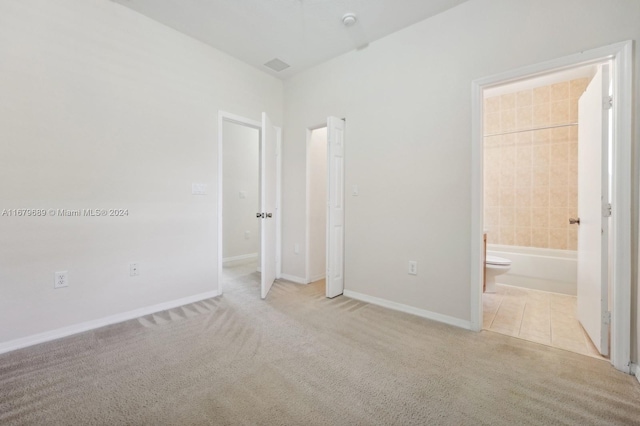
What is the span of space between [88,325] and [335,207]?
244cm

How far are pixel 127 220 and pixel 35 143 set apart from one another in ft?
2.67

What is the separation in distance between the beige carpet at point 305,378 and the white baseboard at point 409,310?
10 cm

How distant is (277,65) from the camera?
11.3 feet

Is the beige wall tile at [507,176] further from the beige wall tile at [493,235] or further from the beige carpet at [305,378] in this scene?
the beige carpet at [305,378]

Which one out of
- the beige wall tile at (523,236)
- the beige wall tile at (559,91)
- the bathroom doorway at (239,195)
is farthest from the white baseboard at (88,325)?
the beige wall tile at (559,91)

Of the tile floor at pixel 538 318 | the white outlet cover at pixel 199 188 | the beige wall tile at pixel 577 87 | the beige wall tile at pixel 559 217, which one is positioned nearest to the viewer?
the tile floor at pixel 538 318

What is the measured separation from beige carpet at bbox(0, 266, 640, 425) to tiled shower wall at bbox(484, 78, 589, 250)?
2.36m

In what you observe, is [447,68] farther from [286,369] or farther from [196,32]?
[286,369]

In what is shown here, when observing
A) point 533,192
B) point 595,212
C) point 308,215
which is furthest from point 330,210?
point 533,192

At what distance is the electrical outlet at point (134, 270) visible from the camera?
8.14ft

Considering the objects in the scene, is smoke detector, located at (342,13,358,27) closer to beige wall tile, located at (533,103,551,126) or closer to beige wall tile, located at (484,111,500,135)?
beige wall tile, located at (484,111,500,135)

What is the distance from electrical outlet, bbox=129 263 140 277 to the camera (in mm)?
2480

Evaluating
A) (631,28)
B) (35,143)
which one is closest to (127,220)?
(35,143)

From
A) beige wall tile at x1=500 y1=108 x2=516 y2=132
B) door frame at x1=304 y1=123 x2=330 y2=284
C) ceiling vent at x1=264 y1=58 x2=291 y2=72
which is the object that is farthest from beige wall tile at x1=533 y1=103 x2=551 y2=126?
ceiling vent at x1=264 y1=58 x2=291 y2=72
